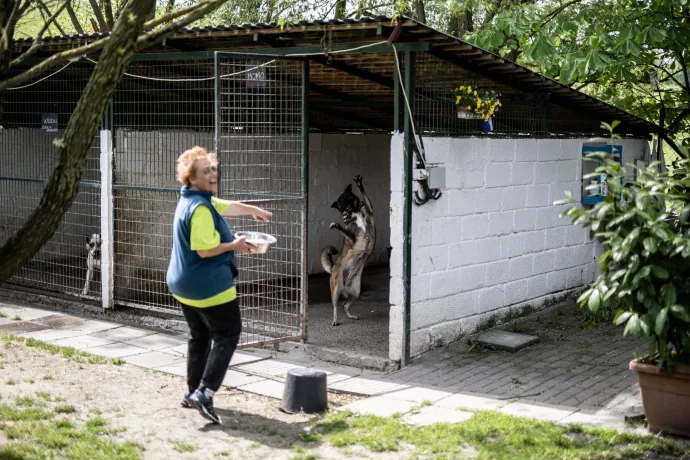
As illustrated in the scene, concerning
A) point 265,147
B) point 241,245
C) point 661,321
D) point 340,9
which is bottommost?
point 661,321

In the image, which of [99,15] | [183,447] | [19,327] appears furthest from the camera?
[99,15]

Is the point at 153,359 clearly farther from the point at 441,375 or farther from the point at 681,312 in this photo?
the point at 681,312

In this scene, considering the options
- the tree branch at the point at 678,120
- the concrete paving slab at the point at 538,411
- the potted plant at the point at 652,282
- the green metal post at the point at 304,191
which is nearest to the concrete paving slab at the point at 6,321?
the green metal post at the point at 304,191

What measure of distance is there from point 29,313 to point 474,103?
5357 mm

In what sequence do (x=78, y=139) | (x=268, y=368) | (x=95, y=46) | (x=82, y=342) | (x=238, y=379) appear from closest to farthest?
(x=78, y=139)
(x=95, y=46)
(x=238, y=379)
(x=268, y=368)
(x=82, y=342)

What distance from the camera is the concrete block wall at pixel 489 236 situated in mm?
8156

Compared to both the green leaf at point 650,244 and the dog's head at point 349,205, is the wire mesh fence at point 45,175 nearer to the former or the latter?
the dog's head at point 349,205

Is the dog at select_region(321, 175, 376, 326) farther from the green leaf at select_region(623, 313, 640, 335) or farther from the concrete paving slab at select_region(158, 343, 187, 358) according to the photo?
the green leaf at select_region(623, 313, 640, 335)

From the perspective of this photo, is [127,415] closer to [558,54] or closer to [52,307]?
[52,307]

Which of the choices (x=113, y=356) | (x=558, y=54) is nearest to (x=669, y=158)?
(x=558, y=54)

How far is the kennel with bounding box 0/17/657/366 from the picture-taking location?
26.1 feet

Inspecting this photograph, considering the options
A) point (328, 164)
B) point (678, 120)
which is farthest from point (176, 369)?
point (678, 120)

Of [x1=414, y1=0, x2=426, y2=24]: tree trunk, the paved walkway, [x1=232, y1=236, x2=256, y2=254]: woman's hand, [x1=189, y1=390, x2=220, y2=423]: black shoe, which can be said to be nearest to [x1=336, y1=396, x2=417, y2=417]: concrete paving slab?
the paved walkway

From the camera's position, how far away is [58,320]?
9539mm
